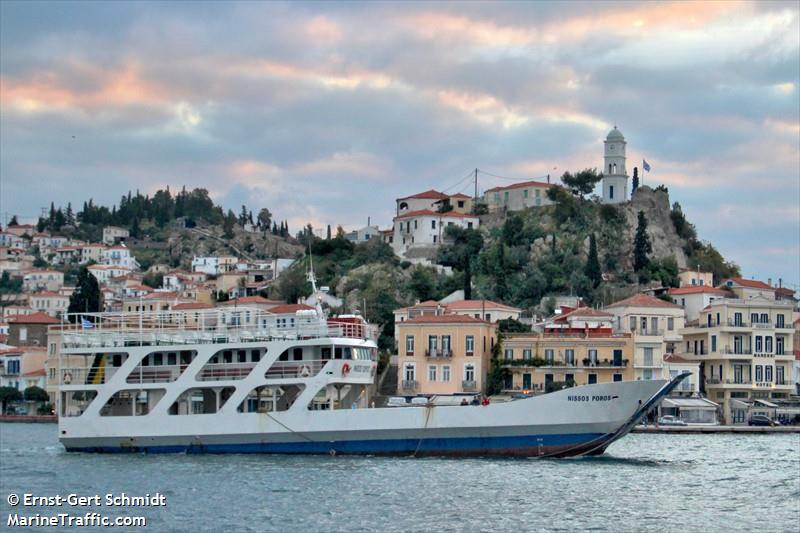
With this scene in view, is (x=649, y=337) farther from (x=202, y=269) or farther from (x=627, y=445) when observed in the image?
(x=202, y=269)

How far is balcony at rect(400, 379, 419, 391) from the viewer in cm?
6362

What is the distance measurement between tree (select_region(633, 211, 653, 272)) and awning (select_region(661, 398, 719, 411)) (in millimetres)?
22555

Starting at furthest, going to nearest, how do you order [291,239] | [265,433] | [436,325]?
[291,239] < [436,325] < [265,433]

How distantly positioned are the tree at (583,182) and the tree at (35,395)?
39.1 m

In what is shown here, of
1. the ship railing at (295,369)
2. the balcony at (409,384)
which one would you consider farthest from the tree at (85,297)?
the ship railing at (295,369)

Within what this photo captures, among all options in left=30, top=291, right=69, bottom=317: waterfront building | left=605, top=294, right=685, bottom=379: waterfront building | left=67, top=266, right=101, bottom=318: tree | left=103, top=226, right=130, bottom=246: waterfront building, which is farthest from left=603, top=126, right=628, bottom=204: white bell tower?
left=103, top=226, right=130, bottom=246: waterfront building

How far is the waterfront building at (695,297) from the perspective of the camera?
77.7m

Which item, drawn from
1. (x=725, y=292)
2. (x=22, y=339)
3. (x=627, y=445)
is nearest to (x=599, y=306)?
(x=725, y=292)

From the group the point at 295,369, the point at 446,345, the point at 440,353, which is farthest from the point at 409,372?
the point at 295,369

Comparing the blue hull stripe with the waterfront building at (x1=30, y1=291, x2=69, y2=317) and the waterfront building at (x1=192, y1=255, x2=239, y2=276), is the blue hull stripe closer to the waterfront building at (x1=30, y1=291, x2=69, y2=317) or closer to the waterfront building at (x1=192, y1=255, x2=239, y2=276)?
the waterfront building at (x1=30, y1=291, x2=69, y2=317)

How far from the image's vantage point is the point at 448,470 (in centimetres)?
3697

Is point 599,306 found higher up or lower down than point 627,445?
higher up

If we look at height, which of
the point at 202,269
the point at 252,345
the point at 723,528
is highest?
the point at 202,269

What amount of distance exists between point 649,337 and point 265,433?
29075mm
